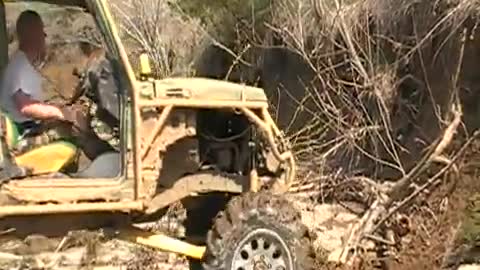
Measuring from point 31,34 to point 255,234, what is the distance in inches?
79.8

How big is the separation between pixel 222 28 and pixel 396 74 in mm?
6705

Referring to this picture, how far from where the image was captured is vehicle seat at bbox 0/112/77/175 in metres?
8.91

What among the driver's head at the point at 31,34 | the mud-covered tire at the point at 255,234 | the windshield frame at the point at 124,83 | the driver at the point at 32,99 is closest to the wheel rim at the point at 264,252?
the mud-covered tire at the point at 255,234

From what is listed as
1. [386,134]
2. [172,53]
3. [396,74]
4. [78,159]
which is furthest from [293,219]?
[172,53]

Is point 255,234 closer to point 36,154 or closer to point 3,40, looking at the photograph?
point 36,154

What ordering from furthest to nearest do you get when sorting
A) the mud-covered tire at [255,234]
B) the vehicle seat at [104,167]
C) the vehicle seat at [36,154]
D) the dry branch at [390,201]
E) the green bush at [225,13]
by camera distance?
the green bush at [225,13], the dry branch at [390,201], the mud-covered tire at [255,234], the vehicle seat at [104,167], the vehicle seat at [36,154]

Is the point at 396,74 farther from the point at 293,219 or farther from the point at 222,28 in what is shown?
the point at 293,219

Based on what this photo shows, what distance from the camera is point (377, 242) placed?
11.5 m

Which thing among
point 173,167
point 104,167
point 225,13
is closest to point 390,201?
point 173,167

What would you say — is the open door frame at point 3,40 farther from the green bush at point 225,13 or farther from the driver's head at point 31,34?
the green bush at point 225,13

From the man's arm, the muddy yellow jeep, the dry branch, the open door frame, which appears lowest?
the dry branch

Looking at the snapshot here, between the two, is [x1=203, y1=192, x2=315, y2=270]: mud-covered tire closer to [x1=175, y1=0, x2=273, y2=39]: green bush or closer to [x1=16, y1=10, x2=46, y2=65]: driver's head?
[x1=16, y1=10, x2=46, y2=65]: driver's head

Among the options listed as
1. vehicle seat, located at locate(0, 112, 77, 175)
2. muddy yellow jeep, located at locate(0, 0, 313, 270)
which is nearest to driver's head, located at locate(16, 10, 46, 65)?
muddy yellow jeep, located at locate(0, 0, 313, 270)

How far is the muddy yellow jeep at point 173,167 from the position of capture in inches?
353
